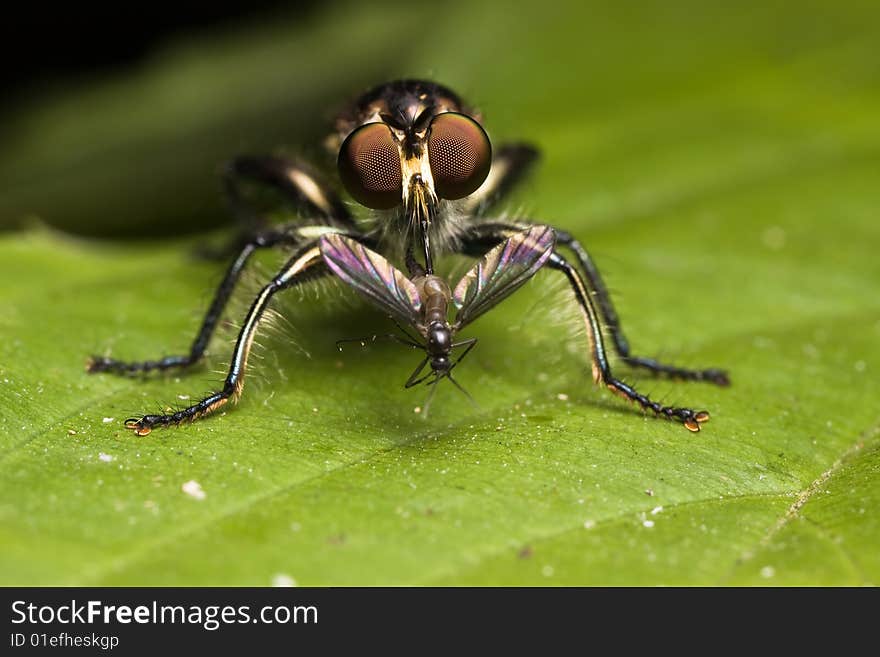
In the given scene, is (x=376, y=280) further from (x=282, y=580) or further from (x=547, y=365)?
(x=547, y=365)

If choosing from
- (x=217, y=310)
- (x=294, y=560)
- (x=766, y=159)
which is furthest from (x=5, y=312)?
(x=766, y=159)

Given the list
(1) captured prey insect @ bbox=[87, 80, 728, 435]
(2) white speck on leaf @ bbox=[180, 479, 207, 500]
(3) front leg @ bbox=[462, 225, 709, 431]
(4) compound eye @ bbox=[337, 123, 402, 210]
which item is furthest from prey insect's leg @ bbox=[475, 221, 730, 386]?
(2) white speck on leaf @ bbox=[180, 479, 207, 500]

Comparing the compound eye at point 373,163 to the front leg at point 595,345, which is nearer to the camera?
the compound eye at point 373,163

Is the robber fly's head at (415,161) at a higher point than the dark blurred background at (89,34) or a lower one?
lower

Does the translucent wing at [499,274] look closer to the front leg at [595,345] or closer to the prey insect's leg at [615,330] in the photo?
the front leg at [595,345]

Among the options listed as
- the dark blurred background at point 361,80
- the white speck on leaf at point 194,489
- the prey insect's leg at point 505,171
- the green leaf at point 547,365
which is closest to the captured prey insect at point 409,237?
the green leaf at point 547,365

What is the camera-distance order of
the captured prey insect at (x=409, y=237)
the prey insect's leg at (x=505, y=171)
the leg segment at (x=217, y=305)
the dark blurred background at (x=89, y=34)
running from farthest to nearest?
the dark blurred background at (x=89, y=34)
the prey insect's leg at (x=505, y=171)
the leg segment at (x=217, y=305)
the captured prey insect at (x=409, y=237)

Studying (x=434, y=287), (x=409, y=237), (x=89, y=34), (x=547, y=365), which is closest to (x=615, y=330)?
(x=547, y=365)
